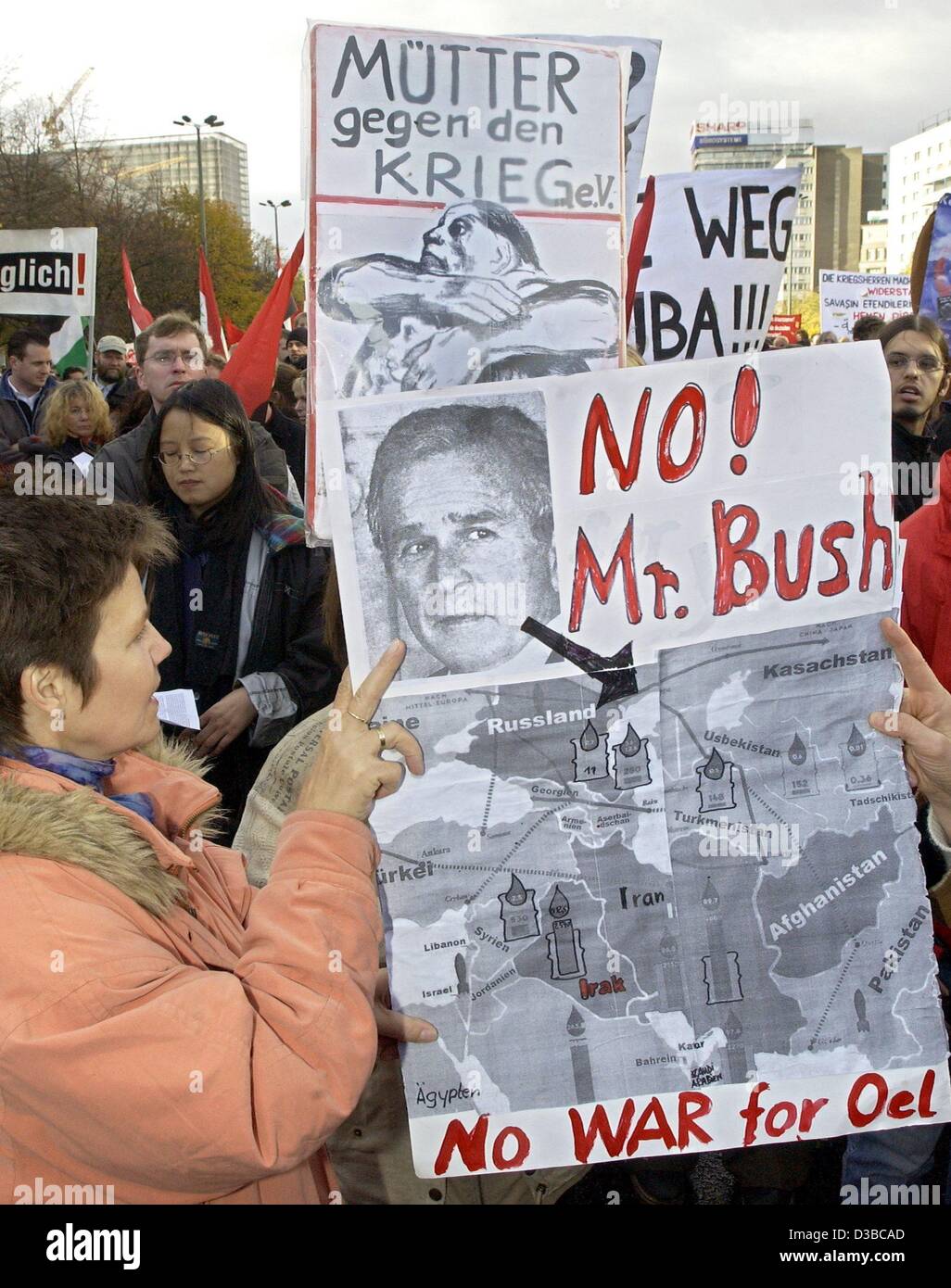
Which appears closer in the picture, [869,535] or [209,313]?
[869,535]

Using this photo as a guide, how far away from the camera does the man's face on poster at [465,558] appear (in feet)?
5.57

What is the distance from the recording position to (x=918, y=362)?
14.2 feet

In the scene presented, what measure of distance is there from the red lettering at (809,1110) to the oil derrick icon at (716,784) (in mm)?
442

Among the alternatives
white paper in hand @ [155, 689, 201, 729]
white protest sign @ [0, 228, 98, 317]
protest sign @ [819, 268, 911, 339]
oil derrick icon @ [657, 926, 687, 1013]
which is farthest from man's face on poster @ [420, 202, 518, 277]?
protest sign @ [819, 268, 911, 339]

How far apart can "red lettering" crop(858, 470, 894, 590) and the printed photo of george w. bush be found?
46 centimetres

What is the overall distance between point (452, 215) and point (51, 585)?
33.8 inches

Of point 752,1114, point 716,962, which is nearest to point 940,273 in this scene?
point 716,962

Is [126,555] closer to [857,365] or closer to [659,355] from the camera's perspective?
[857,365]

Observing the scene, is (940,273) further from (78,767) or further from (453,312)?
(78,767)

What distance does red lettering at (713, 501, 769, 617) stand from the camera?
173 cm

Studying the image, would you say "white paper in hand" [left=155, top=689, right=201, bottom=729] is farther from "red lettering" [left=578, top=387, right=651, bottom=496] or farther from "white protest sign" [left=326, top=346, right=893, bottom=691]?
"red lettering" [left=578, top=387, right=651, bottom=496]

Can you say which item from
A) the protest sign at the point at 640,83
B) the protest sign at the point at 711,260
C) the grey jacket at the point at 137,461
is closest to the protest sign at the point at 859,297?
the grey jacket at the point at 137,461

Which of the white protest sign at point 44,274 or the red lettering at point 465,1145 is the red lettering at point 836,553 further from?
the white protest sign at point 44,274
